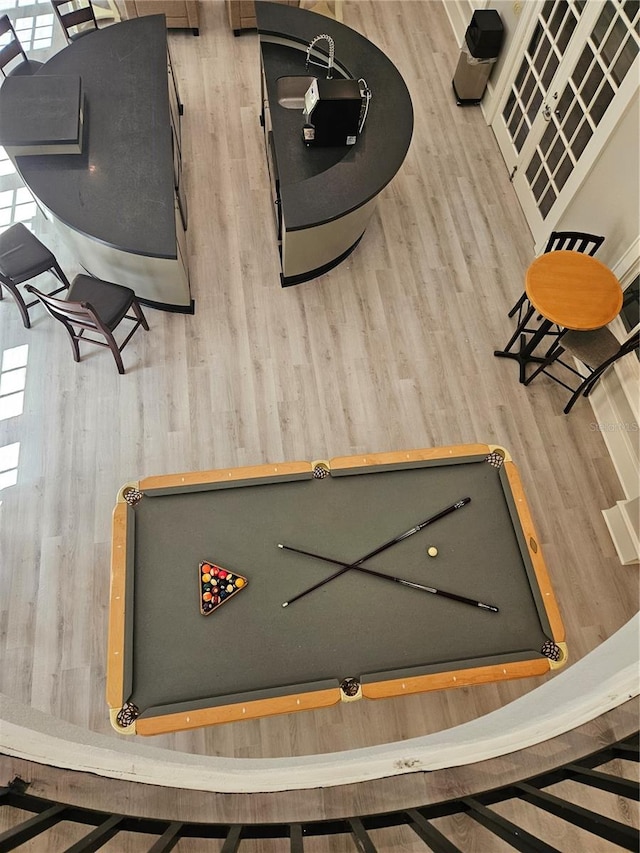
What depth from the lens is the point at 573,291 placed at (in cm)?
351

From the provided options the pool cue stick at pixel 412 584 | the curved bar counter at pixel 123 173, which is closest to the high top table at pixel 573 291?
the pool cue stick at pixel 412 584

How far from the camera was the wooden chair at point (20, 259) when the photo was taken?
3.70 metres

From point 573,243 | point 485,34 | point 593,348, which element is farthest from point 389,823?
point 485,34

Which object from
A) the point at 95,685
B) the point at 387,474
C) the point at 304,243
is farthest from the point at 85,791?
the point at 304,243

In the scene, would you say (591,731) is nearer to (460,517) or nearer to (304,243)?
(460,517)

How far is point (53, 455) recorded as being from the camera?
364cm

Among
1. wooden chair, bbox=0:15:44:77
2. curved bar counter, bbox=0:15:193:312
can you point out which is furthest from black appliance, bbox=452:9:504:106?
wooden chair, bbox=0:15:44:77

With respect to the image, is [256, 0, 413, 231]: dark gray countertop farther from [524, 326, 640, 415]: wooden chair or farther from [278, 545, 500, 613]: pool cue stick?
[278, 545, 500, 613]: pool cue stick

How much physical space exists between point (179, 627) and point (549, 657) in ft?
5.36

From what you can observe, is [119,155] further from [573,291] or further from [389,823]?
[389,823]

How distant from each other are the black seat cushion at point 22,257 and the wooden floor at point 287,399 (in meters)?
0.41

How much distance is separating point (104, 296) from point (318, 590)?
7.74ft

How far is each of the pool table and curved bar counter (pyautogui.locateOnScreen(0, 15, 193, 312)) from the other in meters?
1.62

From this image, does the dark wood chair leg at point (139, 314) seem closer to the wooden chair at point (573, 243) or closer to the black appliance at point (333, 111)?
the black appliance at point (333, 111)
